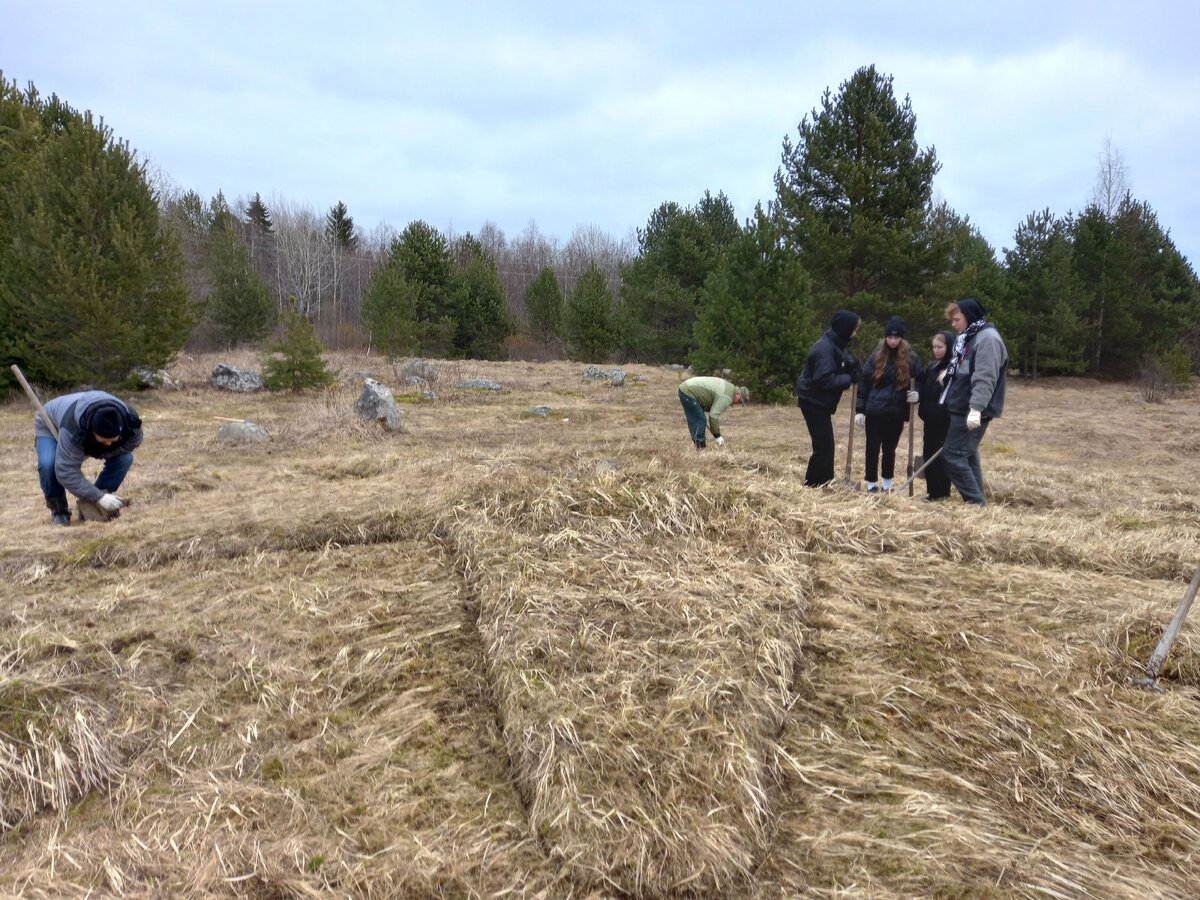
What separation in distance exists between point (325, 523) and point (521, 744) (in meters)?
2.59

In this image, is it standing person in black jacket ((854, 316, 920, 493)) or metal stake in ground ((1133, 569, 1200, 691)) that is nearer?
metal stake in ground ((1133, 569, 1200, 691))

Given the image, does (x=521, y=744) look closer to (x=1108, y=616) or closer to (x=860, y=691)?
(x=860, y=691)

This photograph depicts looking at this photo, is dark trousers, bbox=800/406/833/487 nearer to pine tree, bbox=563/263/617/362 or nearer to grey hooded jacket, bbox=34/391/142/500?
grey hooded jacket, bbox=34/391/142/500

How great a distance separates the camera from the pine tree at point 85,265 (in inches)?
445

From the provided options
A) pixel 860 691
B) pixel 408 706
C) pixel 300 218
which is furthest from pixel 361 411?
pixel 300 218

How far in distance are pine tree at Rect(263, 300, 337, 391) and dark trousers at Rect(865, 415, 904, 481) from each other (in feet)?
38.2

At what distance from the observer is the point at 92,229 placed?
1173 cm

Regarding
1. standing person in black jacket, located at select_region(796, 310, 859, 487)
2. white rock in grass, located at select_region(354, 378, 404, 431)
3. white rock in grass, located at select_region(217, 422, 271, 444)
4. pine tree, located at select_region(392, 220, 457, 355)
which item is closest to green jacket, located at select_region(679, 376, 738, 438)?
standing person in black jacket, located at select_region(796, 310, 859, 487)

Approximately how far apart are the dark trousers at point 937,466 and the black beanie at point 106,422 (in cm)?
572

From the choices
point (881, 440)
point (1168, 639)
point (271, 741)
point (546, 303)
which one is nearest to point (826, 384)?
point (881, 440)

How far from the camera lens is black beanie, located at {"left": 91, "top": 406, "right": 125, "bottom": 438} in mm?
4531

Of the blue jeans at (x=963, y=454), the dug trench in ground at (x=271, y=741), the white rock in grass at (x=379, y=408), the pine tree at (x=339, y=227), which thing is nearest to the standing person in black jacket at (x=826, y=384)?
the blue jeans at (x=963, y=454)

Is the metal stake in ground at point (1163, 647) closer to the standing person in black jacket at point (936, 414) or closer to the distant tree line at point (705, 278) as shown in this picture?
the standing person in black jacket at point (936, 414)

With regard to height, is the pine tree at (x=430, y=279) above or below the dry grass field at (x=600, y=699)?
above
